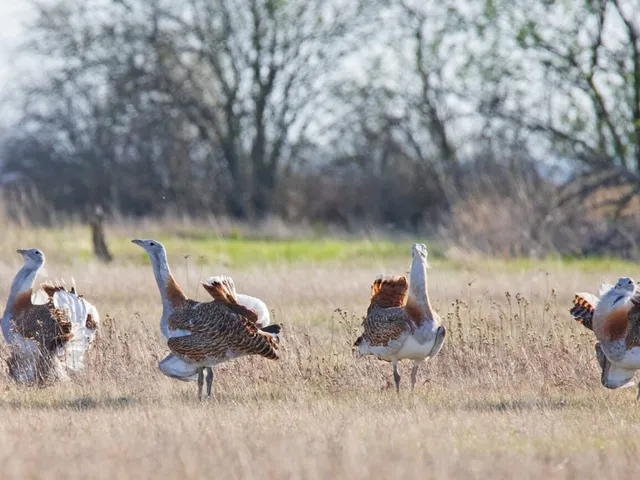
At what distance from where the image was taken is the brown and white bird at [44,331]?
9188 mm

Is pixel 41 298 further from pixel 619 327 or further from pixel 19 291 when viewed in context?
pixel 619 327

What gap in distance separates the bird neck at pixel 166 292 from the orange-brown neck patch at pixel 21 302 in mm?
1156

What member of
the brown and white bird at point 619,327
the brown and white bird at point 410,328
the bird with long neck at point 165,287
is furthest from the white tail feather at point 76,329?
the brown and white bird at point 619,327

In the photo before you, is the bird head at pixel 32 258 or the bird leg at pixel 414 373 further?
the bird head at pixel 32 258

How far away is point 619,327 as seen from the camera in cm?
840

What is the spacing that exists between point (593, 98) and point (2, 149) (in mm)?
18897

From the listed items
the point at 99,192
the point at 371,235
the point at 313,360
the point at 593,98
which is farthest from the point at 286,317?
the point at 99,192

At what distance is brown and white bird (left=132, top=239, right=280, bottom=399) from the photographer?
840 cm

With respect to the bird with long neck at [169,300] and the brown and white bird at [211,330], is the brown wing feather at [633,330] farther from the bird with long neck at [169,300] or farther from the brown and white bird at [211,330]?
the bird with long neck at [169,300]

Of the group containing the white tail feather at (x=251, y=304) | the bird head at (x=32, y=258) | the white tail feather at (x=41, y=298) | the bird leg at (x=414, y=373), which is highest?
the bird head at (x=32, y=258)

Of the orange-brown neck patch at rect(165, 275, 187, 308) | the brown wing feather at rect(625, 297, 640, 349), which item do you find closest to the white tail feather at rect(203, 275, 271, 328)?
the orange-brown neck patch at rect(165, 275, 187, 308)

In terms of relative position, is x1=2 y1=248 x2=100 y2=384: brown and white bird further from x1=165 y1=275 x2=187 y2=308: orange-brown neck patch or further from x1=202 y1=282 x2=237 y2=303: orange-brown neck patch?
x1=202 y1=282 x2=237 y2=303: orange-brown neck patch

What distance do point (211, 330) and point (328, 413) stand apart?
1013 millimetres

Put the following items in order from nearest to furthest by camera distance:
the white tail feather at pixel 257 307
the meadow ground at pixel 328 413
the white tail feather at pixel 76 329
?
1. the meadow ground at pixel 328 413
2. the white tail feather at pixel 257 307
3. the white tail feather at pixel 76 329
